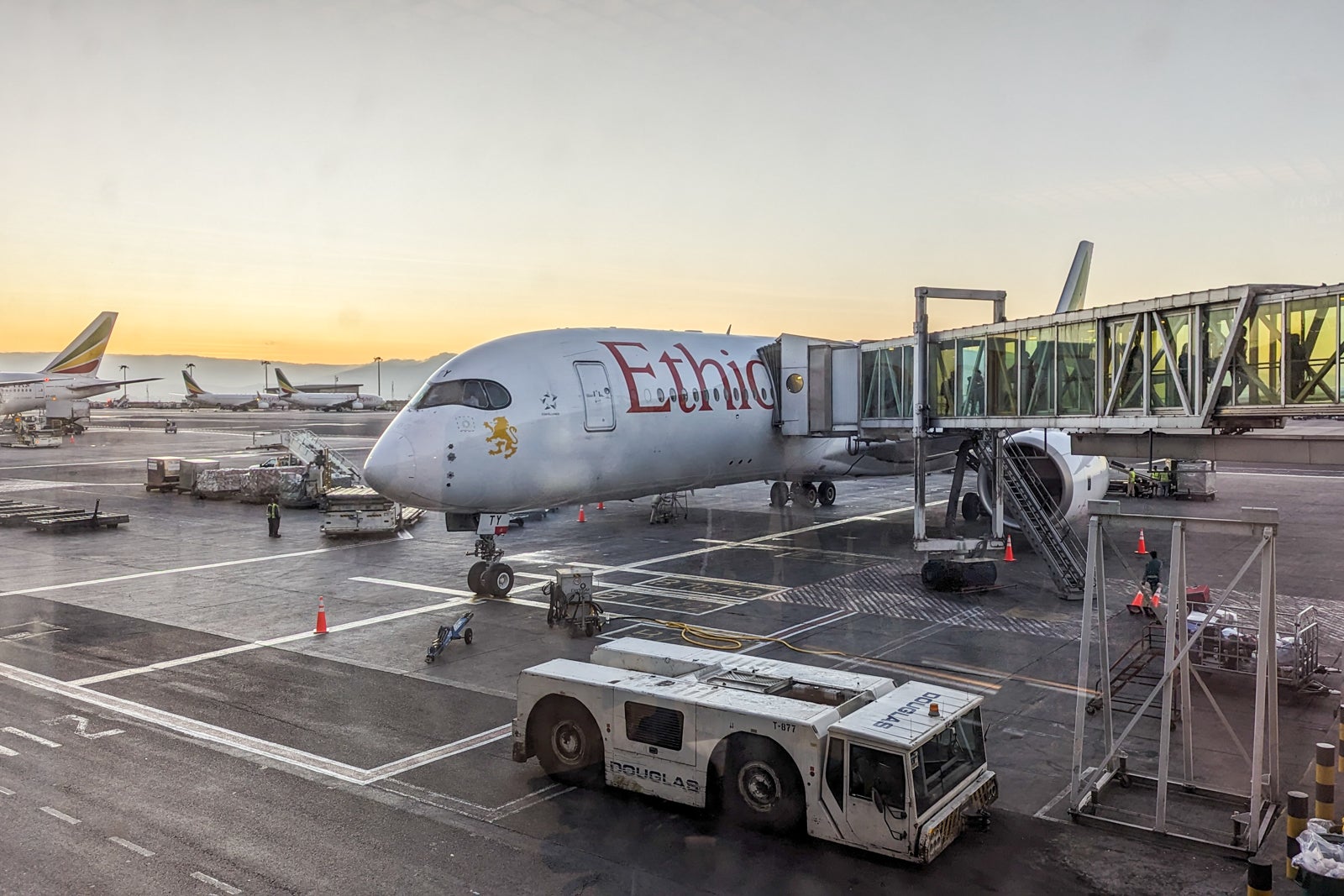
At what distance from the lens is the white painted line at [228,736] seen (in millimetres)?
12617

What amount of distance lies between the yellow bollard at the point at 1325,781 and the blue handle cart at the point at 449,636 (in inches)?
523

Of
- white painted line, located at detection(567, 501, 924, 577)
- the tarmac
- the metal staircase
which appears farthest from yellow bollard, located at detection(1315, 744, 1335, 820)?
white painted line, located at detection(567, 501, 924, 577)

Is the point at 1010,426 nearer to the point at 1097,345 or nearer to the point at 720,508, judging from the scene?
the point at 1097,345

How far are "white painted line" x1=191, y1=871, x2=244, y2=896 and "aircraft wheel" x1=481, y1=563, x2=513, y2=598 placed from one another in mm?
13246

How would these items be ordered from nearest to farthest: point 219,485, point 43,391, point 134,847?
1. point 134,847
2. point 219,485
3. point 43,391

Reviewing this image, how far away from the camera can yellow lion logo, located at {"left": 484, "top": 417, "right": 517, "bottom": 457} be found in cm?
2169

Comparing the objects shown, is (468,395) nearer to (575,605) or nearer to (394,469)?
(394,469)

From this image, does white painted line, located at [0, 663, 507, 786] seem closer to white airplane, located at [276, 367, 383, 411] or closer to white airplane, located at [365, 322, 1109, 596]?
white airplane, located at [365, 322, 1109, 596]

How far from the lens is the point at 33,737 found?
548 inches

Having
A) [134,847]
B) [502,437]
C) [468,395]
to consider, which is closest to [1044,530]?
[502,437]

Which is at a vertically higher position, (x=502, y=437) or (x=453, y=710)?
(x=502, y=437)

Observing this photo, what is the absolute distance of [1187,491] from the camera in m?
43.4

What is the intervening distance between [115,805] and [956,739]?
972 cm

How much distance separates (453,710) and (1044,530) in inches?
611
